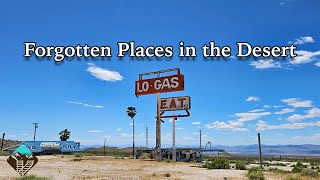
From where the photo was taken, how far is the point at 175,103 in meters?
44.9

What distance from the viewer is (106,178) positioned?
21469 mm

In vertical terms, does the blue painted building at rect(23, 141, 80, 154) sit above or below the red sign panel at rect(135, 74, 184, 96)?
below

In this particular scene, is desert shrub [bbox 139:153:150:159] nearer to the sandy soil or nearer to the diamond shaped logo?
the sandy soil

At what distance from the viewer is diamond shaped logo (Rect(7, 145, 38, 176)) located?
13.1m

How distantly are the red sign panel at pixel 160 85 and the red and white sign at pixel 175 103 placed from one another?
1389 millimetres

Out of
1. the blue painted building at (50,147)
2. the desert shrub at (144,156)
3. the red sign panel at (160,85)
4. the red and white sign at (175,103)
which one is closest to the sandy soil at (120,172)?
the red and white sign at (175,103)

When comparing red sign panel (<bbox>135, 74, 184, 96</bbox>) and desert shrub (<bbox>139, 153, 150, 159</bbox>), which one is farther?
desert shrub (<bbox>139, 153, 150, 159</bbox>)

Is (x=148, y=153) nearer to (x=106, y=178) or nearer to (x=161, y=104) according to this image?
(x=161, y=104)

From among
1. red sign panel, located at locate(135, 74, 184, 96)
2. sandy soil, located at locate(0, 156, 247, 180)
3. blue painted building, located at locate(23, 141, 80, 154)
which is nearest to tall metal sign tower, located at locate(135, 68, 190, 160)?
red sign panel, located at locate(135, 74, 184, 96)

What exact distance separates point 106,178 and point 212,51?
14.2 m

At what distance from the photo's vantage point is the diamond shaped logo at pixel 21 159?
13117 mm

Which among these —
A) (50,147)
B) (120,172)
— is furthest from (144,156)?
(50,147)

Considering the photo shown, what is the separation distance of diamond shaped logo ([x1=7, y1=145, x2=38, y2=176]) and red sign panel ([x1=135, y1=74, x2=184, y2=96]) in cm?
3068

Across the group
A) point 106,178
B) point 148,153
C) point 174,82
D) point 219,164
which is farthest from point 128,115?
point 106,178
